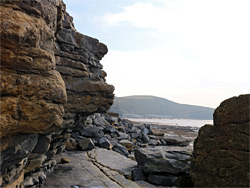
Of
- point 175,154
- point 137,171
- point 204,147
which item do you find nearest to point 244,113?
point 204,147

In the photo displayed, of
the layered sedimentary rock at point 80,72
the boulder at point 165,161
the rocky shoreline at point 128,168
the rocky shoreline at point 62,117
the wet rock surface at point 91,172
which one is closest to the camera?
the rocky shoreline at point 62,117

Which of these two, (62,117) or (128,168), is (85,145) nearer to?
(128,168)

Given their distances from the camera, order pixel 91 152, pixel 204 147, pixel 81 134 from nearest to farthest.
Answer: pixel 204 147
pixel 91 152
pixel 81 134

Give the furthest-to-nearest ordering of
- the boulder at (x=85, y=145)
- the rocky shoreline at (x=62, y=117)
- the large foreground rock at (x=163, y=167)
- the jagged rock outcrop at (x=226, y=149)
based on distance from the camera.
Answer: the boulder at (x=85, y=145)
the large foreground rock at (x=163, y=167)
the jagged rock outcrop at (x=226, y=149)
the rocky shoreline at (x=62, y=117)

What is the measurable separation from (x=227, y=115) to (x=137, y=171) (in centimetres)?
563

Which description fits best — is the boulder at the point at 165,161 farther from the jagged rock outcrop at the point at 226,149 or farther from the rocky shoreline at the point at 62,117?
the jagged rock outcrop at the point at 226,149

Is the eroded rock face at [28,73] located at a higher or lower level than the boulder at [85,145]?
higher

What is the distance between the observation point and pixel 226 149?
6.65 metres

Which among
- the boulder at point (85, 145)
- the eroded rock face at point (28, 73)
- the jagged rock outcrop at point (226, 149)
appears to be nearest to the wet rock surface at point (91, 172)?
the boulder at point (85, 145)

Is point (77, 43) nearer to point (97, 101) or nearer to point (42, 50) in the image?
point (97, 101)

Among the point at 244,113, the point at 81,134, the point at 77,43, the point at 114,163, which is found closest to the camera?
the point at 244,113

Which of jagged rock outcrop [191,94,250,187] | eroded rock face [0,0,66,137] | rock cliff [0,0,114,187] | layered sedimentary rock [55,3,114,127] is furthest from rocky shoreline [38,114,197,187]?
eroded rock face [0,0,66,137]

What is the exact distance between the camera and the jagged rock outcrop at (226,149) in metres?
6.27

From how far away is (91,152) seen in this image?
1473cm
